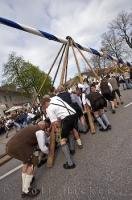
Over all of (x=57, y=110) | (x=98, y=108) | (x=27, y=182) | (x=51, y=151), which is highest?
(x=57, y=110)

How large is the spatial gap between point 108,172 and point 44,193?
1349mm

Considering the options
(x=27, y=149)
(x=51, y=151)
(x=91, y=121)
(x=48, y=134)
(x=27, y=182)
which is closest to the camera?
(x=27, y=182)

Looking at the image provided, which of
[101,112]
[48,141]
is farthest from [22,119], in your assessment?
[48,141]

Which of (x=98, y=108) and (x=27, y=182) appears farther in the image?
(x=98, y=108)

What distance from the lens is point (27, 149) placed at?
688 cm

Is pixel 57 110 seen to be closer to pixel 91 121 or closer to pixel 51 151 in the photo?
pixel 51 151

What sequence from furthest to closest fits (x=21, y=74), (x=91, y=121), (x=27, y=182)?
1. (x=21, y=74)
2. (x=91, y=121)
3. (x=27, y=182)

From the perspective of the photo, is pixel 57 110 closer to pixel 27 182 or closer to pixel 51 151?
pixel 51 151

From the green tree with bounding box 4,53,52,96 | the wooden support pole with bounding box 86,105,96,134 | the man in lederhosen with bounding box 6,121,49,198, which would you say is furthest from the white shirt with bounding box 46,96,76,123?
the green tree with bounding box 4,53,52,96

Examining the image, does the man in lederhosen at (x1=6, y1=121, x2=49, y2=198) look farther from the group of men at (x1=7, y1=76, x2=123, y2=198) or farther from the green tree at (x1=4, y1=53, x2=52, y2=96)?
the green tree at (x1=4, y1=53, x2=52, y2=96)

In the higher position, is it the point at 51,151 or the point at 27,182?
the point at 51,151

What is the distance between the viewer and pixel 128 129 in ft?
32.9

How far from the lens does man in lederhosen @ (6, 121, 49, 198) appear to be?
22.2 ft

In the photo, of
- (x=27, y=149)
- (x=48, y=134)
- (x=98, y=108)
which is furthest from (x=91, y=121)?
(x=27, y=149)
